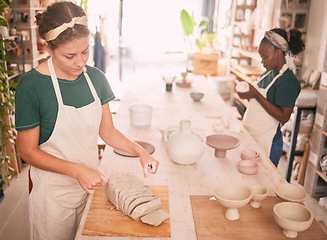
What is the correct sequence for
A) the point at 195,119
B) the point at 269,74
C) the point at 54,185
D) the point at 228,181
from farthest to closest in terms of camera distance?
the point at 195,119
the point at 269,74
the point at 228,181
the point at 54,185

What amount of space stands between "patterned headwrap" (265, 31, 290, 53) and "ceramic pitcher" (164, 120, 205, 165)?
3.26ft

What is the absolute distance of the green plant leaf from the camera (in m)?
6.64

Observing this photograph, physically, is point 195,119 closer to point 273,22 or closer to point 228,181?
point 228,181

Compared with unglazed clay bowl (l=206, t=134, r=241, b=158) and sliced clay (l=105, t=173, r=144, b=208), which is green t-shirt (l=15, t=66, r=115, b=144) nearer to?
sliced clay (l=105, t=173, r=144, b=208)

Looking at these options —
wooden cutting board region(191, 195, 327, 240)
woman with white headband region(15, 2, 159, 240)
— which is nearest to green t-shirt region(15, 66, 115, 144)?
woman with white headband region(15, 2, 159, 240)

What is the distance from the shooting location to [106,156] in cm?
201

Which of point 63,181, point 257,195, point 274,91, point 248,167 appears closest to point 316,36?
point 274,91

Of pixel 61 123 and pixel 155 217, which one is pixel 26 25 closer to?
pixel 61 123

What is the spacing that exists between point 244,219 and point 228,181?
357mm

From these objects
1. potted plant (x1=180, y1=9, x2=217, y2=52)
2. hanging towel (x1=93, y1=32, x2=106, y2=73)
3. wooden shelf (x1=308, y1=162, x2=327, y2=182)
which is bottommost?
wooden shelf (x1=308, y1=162, x2=327, y2=182)

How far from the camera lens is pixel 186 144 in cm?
183

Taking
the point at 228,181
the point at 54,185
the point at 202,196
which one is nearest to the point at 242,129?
the point at 228,181

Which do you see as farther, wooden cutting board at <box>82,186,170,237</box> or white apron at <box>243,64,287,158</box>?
white apron at <box>243,64,287,158</box>

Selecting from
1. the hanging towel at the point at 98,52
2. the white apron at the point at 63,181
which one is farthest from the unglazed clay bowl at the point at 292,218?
the hanging towel at the point at 98,52
